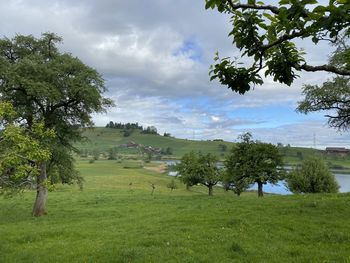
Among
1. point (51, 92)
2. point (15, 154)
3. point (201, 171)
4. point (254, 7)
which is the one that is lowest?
point (201, 171)

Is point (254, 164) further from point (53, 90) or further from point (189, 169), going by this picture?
point (53, 90)

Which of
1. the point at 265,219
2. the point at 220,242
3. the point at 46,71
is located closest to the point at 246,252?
the point at 220,242

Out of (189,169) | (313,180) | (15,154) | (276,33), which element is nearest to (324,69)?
(276,33)

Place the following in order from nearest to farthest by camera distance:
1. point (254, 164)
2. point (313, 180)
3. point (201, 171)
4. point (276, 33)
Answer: point (276, 33) < point (254, 164) < point (313, 180) < point (201, 171)

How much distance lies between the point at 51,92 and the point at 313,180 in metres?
41.2

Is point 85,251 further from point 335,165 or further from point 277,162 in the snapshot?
point 335,165

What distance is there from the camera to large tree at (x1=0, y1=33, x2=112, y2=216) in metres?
25.4

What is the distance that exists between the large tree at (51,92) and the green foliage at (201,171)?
91.9 feet

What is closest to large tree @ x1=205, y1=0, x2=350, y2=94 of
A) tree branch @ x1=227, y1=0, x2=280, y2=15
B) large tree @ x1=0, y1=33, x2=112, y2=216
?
tree branch @ x1=227, y1=0, x2=280, y2=15

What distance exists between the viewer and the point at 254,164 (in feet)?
149

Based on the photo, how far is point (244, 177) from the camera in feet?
154

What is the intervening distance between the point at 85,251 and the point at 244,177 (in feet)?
116

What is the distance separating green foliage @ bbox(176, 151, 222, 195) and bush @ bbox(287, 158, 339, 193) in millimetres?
10887

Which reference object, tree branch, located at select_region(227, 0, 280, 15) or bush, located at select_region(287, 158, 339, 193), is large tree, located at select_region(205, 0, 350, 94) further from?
bush, located at select_region(287, 158, 339, 193)
